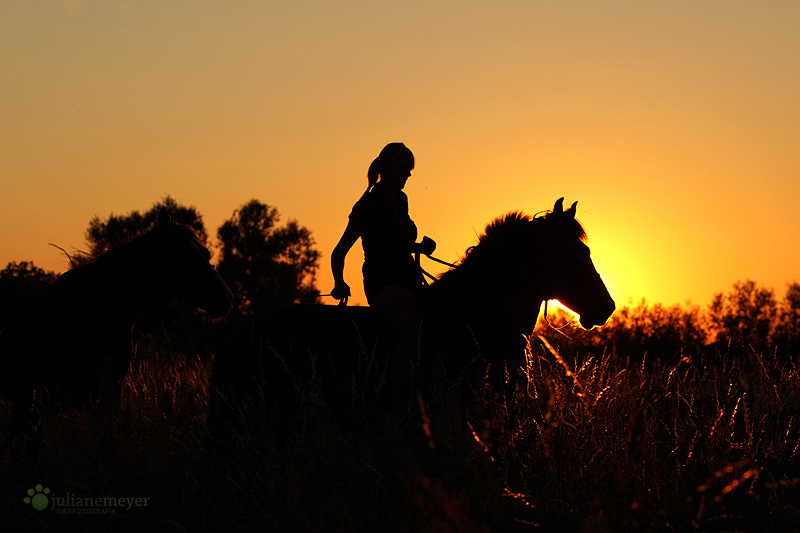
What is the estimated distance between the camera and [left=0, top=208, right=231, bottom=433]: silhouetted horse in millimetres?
6555

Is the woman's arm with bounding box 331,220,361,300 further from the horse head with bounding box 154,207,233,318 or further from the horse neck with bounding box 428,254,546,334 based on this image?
the horse head with bounding box 154,207,233,318

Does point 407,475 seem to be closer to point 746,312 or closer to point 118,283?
point 118,283

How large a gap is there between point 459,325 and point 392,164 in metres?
1.35

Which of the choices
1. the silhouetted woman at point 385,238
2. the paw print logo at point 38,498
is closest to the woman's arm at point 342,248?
the silhouetted woman at point 385,238

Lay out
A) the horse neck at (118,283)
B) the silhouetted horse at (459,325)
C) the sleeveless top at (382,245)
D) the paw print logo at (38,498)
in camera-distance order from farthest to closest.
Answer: the horse neck at (118,283), the sleeveless top at (382,245), the silhouetted horse at (459,325), the paw print logo at (38,498)

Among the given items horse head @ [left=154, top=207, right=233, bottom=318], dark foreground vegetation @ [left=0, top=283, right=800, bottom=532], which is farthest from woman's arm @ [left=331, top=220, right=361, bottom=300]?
horse head @ [left=154, top=207, right=233, bottom=318]

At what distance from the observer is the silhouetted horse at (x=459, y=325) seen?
18.6ft

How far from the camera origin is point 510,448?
5184 millimetres

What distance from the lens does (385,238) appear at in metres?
6.07

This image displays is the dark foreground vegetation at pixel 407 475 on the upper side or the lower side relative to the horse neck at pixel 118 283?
lower

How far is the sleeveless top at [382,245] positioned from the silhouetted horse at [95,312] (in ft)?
5.32

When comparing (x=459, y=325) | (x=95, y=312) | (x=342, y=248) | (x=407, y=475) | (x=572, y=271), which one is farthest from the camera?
(x=95, y=312)

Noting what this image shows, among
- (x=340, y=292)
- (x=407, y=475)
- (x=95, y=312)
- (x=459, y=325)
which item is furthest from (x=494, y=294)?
(x=95, y=312)

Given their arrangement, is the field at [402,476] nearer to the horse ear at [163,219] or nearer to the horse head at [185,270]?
the horse head at [185,270]
